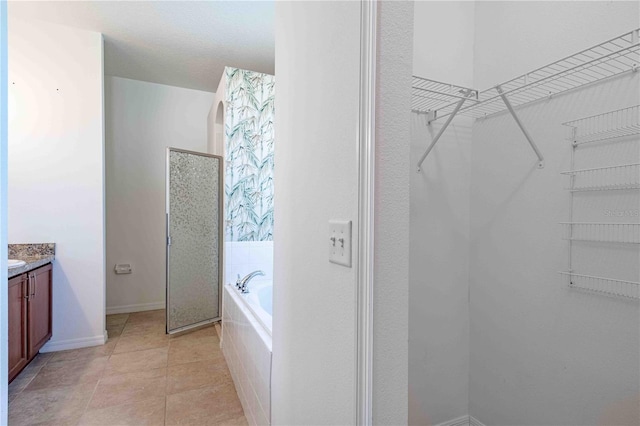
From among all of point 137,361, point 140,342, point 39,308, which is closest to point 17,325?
point 39,308

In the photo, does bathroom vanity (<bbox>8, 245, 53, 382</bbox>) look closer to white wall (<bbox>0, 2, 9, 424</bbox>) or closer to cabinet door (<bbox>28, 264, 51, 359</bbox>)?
cabinet door (<bbox>28, 264, 51, 359</bbox>)

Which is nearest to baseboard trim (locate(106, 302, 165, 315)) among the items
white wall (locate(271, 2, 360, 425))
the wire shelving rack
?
white wall (locate(271, 2, 360, 425))

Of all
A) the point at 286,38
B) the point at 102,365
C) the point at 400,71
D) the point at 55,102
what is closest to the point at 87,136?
the point at 55,102

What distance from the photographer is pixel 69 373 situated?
245 cm

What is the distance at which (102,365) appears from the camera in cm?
257

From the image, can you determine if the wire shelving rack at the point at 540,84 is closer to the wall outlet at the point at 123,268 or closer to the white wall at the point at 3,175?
the white wall at the point at 3,175

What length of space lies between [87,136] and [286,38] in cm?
251

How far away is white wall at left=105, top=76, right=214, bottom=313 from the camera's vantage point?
385 centimetres

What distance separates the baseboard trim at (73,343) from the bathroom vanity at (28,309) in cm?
12

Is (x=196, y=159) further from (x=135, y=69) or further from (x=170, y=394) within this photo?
(x=170, y=394)

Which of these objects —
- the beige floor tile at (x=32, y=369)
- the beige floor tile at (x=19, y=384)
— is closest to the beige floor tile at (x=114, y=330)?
the beige floor tile at (x=32, y=369)

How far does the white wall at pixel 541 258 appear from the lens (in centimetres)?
127

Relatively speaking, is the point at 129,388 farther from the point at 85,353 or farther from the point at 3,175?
the point at 3,175

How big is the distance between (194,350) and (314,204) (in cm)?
240
